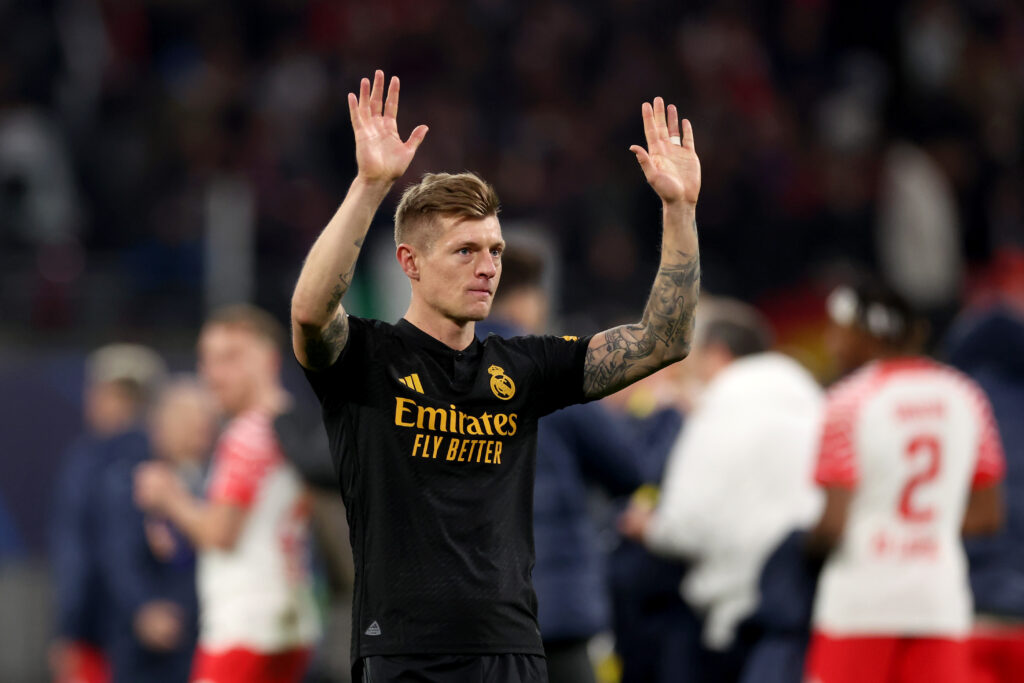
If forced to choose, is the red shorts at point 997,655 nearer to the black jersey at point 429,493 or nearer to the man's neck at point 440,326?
the black jersey at point 429,493

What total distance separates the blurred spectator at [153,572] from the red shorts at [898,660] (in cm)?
404

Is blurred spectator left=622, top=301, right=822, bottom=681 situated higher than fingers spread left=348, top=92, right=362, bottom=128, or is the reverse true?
fingers spread left=348, top=92, right=362, bottom=128

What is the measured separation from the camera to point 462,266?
3891mm

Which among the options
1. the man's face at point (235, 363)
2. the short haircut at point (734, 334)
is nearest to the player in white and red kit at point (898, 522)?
the short haircut at point (734, 334)

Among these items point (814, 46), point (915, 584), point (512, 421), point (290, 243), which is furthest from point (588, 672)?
point (814, 46)

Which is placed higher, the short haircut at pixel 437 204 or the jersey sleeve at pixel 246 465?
the short haircut at pixel 437 204

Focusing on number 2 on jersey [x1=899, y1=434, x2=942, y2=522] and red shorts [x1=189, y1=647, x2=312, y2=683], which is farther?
red shorts [x1=189, y1=647, x2=312, y2=683]

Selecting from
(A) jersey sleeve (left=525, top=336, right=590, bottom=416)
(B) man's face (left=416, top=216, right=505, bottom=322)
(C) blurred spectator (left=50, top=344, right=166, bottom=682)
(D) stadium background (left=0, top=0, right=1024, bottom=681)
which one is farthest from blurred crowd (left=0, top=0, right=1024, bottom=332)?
(B) man's face (left=416, top=216, right=505, bottom=322)

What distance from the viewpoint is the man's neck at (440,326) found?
3.98m

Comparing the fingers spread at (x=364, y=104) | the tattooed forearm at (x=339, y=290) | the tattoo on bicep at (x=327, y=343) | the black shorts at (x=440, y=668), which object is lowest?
the black shorts at (x=440, y=668)

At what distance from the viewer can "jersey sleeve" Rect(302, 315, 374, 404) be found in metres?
3.83

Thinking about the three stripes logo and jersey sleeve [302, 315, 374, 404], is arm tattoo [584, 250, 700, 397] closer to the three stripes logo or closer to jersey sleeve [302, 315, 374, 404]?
the three stripes logo

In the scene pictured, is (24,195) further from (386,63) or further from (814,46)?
(814,46)

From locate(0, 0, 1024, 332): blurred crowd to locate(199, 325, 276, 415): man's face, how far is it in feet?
16.8
